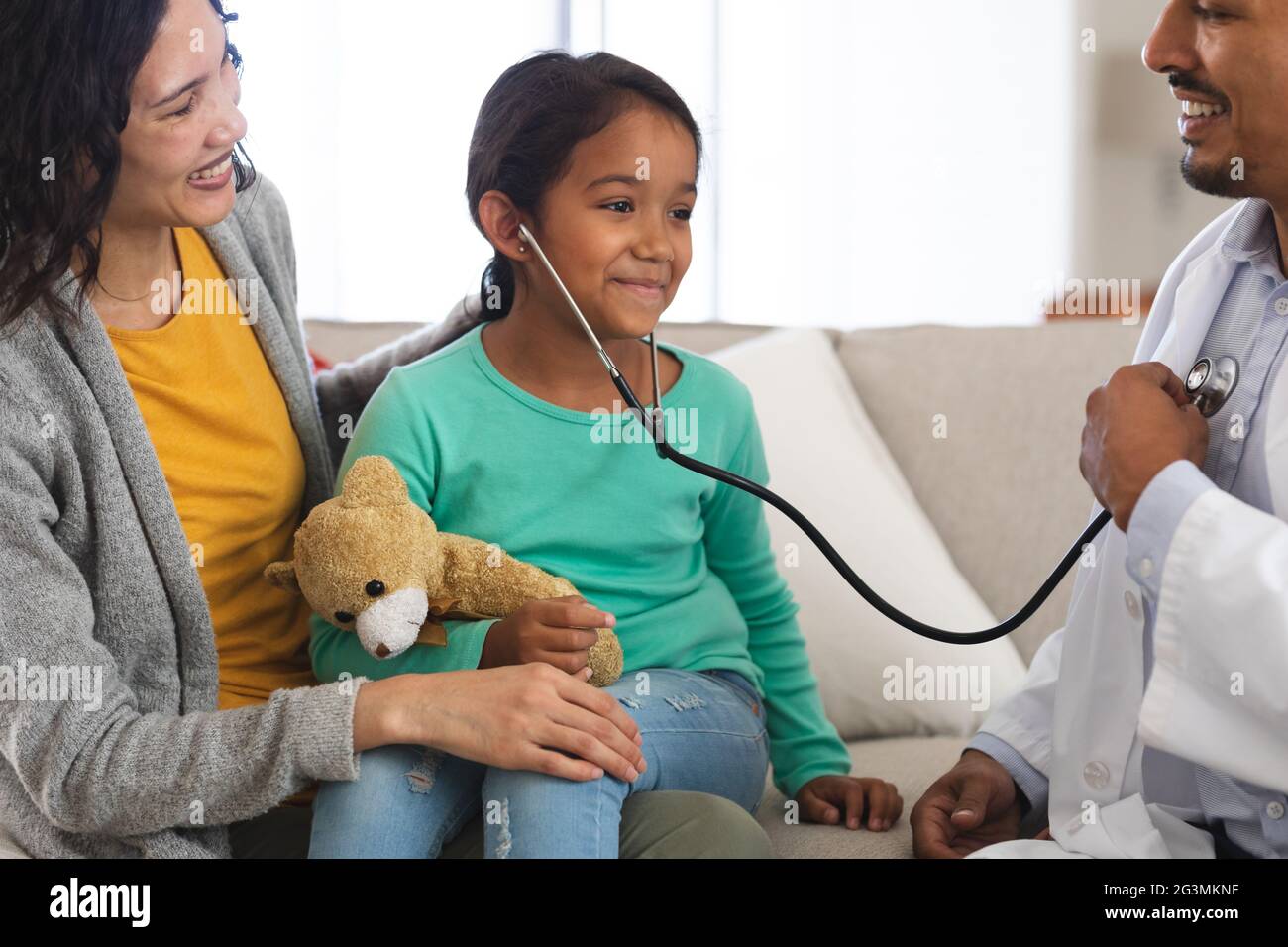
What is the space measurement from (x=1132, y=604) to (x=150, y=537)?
2.71 ft

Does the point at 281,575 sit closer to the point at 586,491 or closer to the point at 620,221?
the point at 586,491

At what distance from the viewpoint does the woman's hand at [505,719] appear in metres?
1.01

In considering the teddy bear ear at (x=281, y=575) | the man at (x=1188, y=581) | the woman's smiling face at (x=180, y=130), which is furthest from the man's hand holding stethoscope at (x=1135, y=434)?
the woman's smiling face at (x=180, y=130)

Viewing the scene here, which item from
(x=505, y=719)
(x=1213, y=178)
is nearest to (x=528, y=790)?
(x=505, y=719)

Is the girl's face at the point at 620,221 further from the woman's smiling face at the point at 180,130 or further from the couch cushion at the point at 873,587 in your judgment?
the couch cushion at the point at 873,587

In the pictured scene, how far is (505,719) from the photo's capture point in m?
1.02

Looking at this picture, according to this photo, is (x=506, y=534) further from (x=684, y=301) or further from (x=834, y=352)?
(x=684, y=301)

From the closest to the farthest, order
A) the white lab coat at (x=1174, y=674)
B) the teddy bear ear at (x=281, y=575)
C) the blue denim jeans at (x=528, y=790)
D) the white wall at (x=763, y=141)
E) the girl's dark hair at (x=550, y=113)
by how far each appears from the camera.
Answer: the white lab coat at (x=1174, y=674) < the blue denim jeans at (x=528, y=790) < the teddy bear ear at (x=281, y=575) < the girl's dark hair at (x=550, y=113) < the white wall at (x=763, y=141)

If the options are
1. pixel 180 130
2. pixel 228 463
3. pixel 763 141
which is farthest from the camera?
pixel 763 141

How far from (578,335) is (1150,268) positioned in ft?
11.7

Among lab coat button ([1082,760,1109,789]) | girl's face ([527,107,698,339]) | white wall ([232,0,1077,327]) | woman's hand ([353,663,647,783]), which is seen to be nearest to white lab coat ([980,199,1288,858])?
lab coat button ([1082,760,1109,789])

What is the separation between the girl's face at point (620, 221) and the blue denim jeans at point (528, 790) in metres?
0.35

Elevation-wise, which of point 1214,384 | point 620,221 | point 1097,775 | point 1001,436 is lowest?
point 1097,775

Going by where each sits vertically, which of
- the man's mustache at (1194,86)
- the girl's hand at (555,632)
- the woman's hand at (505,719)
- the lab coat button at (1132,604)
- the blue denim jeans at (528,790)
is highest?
the man's mustache at (1194,86)
